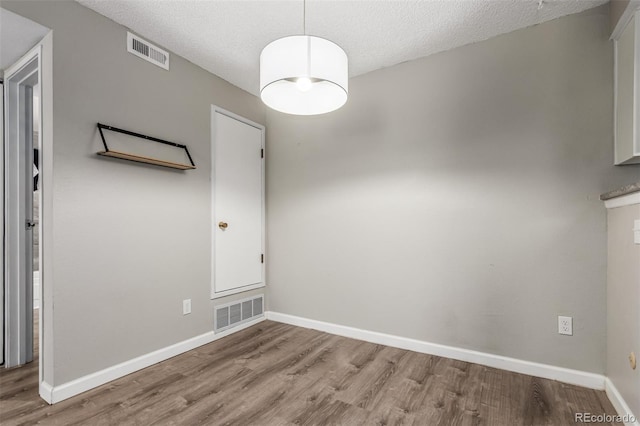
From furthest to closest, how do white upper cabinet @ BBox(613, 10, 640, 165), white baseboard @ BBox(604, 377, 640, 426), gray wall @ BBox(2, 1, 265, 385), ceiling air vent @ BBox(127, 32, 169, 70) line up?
ceiling air vent @ BBox(127, 32, 169, 70) → gray wall @ BBox(2, 1, 265, 385) → white upper cabinet @ BBox(613, 10, 640, 165) → white baseboard @ BBox(604, 377, 640, 426)

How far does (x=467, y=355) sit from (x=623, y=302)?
1097 mm

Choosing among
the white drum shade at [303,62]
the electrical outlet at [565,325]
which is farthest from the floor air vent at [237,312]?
the electrical outlet at [565,325]

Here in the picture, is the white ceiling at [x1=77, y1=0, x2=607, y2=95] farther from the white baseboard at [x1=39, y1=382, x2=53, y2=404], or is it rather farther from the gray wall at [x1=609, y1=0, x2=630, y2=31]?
the white baseboard at [x1=39, y1=382, x2=53, y2=404]

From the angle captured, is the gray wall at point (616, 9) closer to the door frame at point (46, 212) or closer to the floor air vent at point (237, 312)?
the door frame at point (46, 212)

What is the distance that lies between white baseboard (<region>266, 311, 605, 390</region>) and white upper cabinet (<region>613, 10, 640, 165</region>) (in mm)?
1459

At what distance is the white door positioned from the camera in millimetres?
3100

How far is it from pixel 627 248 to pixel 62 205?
11.1ft

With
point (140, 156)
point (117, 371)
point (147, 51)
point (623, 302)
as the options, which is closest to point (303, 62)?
point (140, 156)

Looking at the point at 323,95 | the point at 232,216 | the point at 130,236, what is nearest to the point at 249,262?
the point at 232,216

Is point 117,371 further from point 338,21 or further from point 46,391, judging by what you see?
point 338,21

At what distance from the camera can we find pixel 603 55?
2.13 m

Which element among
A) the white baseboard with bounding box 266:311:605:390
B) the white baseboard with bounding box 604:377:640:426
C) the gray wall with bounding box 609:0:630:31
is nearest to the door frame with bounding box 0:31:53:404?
the white baseboard with bounding box 266:311:605:390

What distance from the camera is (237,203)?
331 centimetres

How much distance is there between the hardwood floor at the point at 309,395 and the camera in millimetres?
1809
